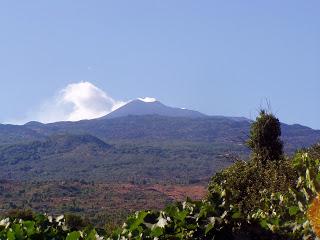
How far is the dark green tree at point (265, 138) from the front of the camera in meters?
26.7

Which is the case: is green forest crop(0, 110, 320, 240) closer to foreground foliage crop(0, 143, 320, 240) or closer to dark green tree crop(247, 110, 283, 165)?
foreground foliage crop(0, 143, 320, 240)

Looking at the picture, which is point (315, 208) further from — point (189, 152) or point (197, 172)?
point (189, 152)

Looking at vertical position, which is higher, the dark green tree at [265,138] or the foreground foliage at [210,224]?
the dark green tree at [265,138]

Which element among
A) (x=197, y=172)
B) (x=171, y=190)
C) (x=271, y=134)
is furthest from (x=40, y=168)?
(x=271, y=134)

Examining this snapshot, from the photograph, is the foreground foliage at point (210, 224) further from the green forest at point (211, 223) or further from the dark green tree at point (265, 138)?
the dark green tree at point (265, 138)

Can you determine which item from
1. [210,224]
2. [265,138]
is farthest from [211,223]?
[265,138]

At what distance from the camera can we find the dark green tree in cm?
2667

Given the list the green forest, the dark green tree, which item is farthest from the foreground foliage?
the dark green tree

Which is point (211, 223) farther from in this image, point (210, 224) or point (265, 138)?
point (265, 138)

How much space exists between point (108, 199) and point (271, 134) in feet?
218

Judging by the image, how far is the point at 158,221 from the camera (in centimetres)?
745

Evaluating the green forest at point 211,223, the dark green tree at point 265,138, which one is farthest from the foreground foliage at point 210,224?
the dark green tree at point 265,138

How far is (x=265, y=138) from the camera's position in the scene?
87.7ft

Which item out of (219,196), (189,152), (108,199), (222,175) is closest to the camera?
(219,196)
